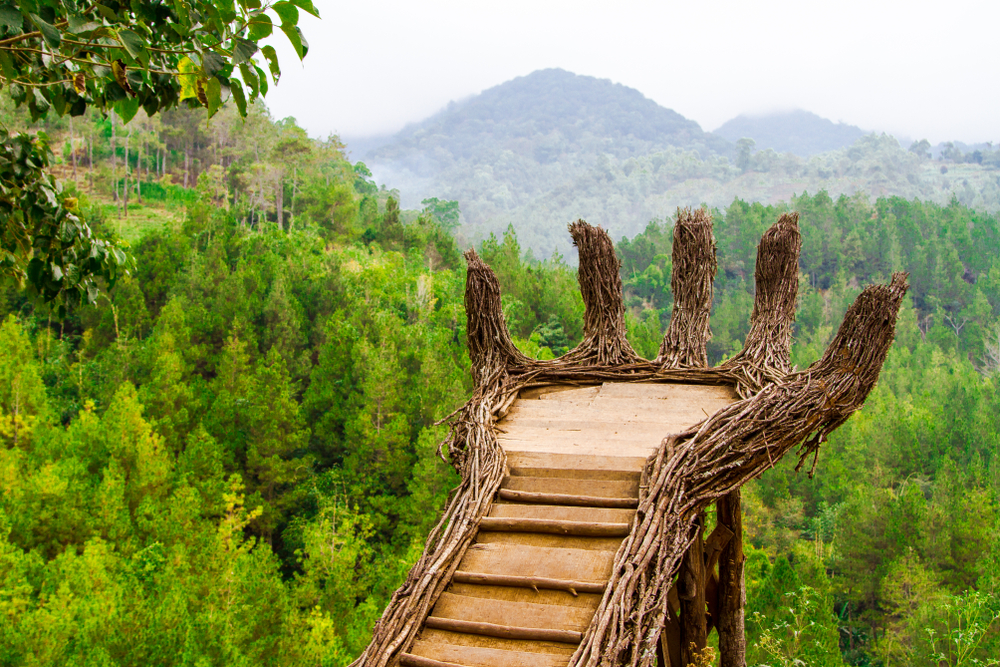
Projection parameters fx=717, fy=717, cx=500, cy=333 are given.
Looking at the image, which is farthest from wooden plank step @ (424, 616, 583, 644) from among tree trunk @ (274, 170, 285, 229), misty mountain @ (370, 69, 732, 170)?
misty mountain @ (370, 69, 732, 170)

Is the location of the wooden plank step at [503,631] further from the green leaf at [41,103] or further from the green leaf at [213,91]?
the green leaf at [41,103]

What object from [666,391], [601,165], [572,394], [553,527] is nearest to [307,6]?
[553,527]

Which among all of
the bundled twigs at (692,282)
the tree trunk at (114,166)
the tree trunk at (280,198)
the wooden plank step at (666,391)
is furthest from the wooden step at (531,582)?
the tree trunk at (280,198)

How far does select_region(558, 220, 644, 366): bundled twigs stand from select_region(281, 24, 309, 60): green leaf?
3092mm

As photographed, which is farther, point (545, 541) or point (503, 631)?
point (545, 541)

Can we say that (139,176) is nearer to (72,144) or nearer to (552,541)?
(72,144)

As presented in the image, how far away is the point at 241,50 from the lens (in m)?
1.68

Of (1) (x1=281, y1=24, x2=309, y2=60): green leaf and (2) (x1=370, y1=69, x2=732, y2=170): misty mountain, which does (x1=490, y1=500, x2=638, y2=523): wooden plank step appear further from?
(2) (x1=370, y1=69, x2=732, y2=170): misty mountain

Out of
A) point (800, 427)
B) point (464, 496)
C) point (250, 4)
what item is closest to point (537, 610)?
point (464, 496)

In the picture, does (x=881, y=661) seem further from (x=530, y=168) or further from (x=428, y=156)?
(x=428, y=156)

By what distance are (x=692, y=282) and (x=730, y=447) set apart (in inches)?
89.9

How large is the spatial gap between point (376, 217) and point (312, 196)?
12.6 ft

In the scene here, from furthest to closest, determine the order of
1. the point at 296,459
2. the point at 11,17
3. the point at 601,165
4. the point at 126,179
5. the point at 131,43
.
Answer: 1. the point at 601,165
2. the point at 126,179
3. the point at 296,459
4. the point at 131,43
5. the point at 11,17

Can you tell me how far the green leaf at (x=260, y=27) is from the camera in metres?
1.65
